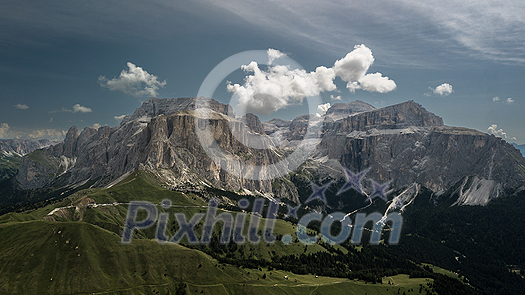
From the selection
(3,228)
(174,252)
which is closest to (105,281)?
(174,252)

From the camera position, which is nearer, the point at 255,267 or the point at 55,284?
the point at 55,284

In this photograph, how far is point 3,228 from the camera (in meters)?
149

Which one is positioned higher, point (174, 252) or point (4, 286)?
point (174, 252)

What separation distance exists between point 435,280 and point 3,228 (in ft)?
877

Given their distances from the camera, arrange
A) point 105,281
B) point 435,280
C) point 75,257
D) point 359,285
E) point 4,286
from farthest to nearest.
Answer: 1. point 435,280
2. point 359,285
3. point 75,257
4. point 105,281
5. point 4,286

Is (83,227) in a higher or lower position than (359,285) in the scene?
higher

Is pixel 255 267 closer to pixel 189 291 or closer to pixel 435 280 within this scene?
pixel 189 291

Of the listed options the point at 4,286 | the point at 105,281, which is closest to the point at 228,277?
the point at 105,281

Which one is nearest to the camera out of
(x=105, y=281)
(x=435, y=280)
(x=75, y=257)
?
(x=105, y=281)

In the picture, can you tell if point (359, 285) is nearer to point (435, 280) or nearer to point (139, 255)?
point (435, 280)

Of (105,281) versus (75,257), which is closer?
(105,281)

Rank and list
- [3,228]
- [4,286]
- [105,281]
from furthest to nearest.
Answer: [3,228], [105,281], [4,286]

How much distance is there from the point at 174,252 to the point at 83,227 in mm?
52441

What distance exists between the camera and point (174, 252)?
521 ft
